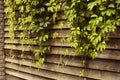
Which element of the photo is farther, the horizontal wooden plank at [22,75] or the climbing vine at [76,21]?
the horizontal wooden plank at [22,75]

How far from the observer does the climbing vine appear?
12.4ft

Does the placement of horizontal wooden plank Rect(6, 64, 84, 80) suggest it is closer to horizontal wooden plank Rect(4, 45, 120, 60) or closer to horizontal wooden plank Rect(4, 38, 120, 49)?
horizontal wooden plank Rect(4, 45, 120, 60)

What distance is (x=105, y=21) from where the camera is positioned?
12.5 ft

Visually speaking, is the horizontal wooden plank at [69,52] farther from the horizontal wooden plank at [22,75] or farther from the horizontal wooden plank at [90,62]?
the horizontal wooden plank at [22,75]

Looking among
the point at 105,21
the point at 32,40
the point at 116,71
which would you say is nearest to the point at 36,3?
the point at 32,40

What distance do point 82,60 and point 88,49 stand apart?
27cm

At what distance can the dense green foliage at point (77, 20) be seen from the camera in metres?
3.79

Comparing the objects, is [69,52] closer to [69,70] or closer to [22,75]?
[69,70]

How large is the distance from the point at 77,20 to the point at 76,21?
0.03 m

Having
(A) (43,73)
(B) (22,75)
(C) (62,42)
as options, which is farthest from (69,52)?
(B) (22,75)

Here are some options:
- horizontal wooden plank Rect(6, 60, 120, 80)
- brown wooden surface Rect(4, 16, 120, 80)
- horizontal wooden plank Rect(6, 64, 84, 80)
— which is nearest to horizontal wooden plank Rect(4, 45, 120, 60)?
brown wooden surface Rect(4, 16, 120, 80)

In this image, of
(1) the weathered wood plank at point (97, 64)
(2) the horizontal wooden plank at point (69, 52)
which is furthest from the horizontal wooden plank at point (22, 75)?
(1) the weathered wood plank at point (97, 64)

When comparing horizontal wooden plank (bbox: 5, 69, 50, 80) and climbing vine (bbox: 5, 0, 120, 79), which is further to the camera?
horizontal wooden plank (bbox: 5, 69, 50, 80)

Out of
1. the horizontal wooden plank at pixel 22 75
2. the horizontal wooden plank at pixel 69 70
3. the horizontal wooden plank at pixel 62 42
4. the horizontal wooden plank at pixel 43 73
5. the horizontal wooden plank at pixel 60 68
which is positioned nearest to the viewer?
the horizontal wooden plank at pixel 62 42
